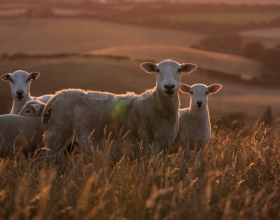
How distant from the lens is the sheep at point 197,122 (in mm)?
7227

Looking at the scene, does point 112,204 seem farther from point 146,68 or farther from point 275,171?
point 146,68

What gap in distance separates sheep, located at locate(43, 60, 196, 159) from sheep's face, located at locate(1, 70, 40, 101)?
12.8ft

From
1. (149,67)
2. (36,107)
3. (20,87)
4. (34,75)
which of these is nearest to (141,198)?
A: (149,67)

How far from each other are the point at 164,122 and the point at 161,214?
257 centimetres

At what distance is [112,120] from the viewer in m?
5.89

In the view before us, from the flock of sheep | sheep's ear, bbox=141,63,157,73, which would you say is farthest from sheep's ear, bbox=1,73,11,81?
sheep's ear, bbox=141,63,157,73

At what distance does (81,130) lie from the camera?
6035mm

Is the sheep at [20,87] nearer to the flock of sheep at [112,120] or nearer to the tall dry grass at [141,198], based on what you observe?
the flock of sheep at [112,120]

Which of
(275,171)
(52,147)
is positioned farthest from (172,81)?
(52,147)

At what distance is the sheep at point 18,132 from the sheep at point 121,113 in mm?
655

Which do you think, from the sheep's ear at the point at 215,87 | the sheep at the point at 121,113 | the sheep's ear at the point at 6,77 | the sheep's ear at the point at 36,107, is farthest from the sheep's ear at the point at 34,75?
the sheep's ear at the point at 215,87

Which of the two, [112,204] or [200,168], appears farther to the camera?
[200,168]

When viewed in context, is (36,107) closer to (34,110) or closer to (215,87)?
(34,110)

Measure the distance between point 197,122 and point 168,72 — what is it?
206 cm
